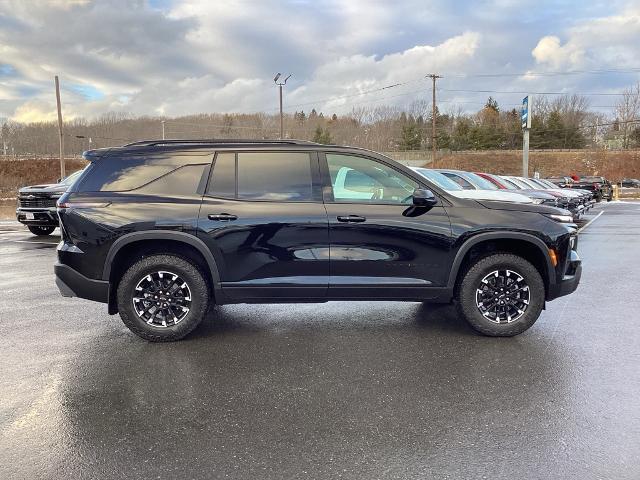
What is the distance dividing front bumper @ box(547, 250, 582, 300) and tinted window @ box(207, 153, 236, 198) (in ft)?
10.7

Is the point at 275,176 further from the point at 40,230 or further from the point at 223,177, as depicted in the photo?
the point at 40,230

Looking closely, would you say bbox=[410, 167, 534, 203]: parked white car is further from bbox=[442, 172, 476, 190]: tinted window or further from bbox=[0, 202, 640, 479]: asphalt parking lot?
bbox=[0, 202, 640, 479]: asphalt parking lot

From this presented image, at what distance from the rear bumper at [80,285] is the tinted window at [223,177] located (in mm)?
1356

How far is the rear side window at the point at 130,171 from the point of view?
4.84m

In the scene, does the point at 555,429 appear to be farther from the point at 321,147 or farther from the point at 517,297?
the point at 321,147

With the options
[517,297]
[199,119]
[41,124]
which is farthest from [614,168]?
[41,124]

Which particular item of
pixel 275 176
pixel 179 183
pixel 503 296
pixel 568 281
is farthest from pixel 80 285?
pixel 568 281

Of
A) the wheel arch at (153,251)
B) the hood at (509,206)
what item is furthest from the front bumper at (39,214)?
the hood at (509,206)

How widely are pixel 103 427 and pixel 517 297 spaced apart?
3799mm

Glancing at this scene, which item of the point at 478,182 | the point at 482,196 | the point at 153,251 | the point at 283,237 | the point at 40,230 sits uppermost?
the point at 478,182

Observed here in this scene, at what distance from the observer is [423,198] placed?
184 inches

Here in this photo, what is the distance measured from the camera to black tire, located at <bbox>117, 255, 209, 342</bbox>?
479cm

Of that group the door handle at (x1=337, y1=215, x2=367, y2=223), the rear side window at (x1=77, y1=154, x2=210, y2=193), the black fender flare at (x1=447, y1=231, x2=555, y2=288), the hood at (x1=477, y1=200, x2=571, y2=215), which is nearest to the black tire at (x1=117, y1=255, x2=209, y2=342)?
the rear side window at (x1=77, y1=154, x2=210, y2=193)

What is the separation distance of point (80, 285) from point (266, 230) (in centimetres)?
187
